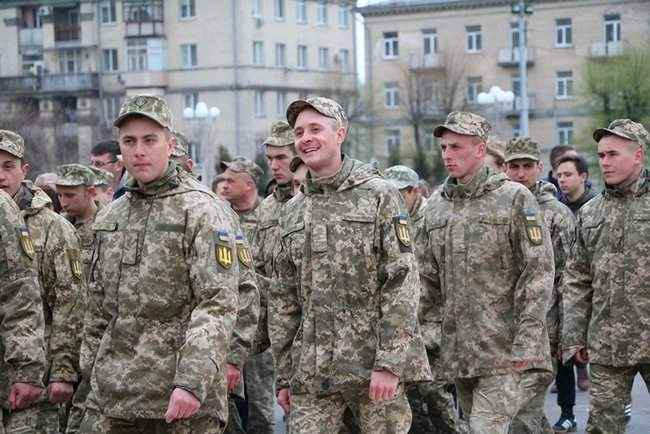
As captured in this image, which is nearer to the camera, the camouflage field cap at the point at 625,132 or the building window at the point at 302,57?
the camouflage field cap at the point at 625,132

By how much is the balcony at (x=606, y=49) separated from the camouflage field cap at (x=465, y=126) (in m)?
62.9

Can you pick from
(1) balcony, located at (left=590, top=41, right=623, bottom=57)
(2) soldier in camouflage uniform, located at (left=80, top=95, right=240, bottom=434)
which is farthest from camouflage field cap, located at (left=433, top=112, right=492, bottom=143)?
(1) balcony, located at (left=590, top=41, right=623, bottom=57)

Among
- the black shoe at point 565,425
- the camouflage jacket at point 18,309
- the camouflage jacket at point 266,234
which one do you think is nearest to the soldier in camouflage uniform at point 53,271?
the camouflage jacket at point 18,309

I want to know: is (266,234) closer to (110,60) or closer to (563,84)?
(563,84)

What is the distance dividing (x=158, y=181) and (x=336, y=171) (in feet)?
3.95

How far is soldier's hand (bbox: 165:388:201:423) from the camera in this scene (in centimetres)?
620

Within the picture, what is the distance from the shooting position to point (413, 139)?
77062mm

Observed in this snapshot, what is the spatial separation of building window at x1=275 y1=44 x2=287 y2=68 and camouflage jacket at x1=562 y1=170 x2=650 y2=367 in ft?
227

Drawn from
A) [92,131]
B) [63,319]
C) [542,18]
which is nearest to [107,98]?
[92,131]

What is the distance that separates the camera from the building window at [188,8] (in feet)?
252

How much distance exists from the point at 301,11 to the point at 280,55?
11.8 ft

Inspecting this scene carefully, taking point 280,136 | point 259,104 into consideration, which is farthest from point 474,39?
point 280,136

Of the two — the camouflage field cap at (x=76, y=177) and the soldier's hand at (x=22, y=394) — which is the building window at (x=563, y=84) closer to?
the camouflage field cap at (x=76, y=177)

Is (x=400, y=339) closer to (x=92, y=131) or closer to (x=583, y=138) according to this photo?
(x=583, y=138)
